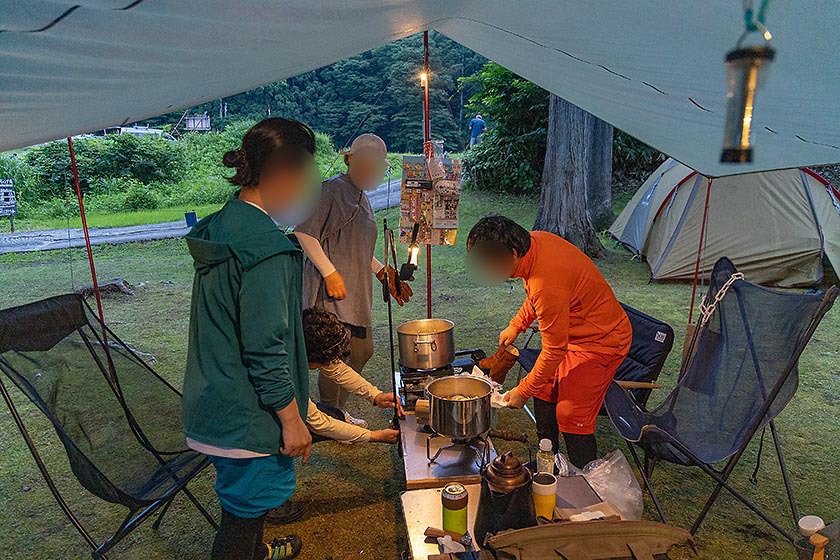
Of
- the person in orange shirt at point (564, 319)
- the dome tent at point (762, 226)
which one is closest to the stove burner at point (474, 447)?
the person in orange shirt at point (564, 319)

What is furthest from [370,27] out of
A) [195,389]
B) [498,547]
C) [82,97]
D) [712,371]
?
[712,371]

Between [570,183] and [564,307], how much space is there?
5.88 metres

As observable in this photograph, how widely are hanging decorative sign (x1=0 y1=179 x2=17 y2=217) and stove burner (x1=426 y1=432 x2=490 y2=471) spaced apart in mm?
12306

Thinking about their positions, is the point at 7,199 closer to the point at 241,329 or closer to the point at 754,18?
the point at 241,329


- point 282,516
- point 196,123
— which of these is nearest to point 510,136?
point 282,516

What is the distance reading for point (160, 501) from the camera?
6.41 ft

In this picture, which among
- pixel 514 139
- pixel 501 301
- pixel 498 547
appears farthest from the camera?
pixel 514 139

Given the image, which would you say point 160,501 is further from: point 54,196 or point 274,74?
point 54,196

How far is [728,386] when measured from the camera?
2.44m

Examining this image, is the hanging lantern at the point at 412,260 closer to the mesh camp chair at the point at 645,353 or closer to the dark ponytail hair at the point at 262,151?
the mesh camp chair at the point at 645,353

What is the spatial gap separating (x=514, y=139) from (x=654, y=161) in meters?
3.21

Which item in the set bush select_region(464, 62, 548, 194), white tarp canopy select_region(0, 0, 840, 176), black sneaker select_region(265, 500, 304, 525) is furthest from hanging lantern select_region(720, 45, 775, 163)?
bush select_region(464, 62, 548, 194)

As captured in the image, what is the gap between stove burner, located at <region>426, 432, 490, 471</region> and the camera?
1.88 m

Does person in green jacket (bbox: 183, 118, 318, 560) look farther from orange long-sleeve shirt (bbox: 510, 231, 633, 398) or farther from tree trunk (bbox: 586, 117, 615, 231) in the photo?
tree trunk (bbox: 586, 117, 615, 231)
